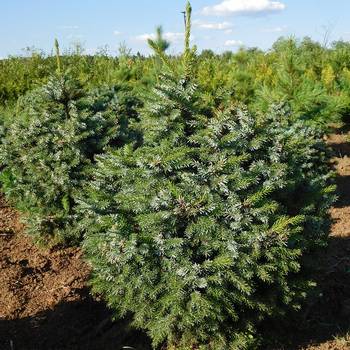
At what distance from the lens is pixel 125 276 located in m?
3.00

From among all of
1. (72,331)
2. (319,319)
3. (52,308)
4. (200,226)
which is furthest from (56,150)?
(319,319)

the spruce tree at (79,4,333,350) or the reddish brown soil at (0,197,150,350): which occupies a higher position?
the spruce tree at (79,4,333,350)

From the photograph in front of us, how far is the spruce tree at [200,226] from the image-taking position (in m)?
2.89

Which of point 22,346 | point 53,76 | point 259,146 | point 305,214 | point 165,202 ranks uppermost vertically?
point 53,76

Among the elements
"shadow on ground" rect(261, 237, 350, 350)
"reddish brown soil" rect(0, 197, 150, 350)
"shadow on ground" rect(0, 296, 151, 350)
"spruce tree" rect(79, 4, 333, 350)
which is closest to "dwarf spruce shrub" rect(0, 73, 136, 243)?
"reddish brown soil" rect(0, 197, 150, 350)

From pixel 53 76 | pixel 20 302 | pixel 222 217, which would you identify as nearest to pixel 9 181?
pixel 53 76

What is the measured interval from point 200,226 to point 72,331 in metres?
1.58

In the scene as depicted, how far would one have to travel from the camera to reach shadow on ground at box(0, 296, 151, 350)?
11.6 ft

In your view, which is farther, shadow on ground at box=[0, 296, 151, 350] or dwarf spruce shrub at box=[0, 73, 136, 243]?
dwarf spruce shrub at box=[0, 73, 136, 243]

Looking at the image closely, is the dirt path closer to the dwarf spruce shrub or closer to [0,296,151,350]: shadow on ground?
[0,296,151,350]: shadow on ground

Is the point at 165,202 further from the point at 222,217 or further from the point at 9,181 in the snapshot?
the point at 9,181

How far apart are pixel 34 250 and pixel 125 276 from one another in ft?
8.15

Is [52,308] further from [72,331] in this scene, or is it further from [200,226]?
[200,226]

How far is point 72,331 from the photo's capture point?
12.2ft
